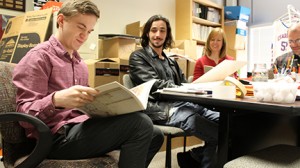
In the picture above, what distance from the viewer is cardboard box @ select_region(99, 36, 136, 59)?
2656mm

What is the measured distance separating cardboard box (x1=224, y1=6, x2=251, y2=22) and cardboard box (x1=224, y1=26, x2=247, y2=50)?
180 mm

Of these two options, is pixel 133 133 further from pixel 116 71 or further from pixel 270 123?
pixel 116 71

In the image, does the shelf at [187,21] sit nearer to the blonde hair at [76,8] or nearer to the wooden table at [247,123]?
the wooden table at [247,123]

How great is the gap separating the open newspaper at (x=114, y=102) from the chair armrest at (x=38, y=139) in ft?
Answer: 0.50

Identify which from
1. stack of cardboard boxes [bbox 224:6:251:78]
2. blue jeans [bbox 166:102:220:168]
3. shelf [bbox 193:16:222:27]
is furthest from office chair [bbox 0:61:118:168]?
stack of cardboard boxes [bbox 224:6:251:78]

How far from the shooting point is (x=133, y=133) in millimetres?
969

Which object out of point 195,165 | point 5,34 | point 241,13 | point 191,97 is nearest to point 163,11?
point 241,13

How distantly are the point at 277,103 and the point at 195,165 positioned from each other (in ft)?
3.70

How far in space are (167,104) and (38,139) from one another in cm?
90

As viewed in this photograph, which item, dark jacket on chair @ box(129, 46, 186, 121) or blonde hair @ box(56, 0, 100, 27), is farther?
dark jacket on chair @ box(129, 46, 186, 121)

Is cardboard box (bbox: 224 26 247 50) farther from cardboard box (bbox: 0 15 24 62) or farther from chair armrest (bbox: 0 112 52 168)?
chair armrest (bbox: 0 112 52 168)

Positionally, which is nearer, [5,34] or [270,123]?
[270,123]

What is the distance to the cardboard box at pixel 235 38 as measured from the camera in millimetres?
4551

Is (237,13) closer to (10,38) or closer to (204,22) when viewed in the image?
(204,22)
